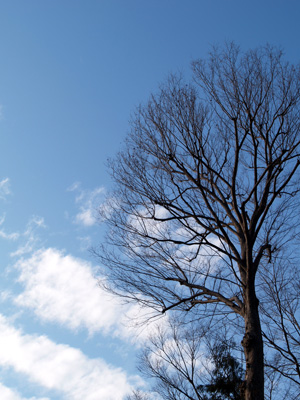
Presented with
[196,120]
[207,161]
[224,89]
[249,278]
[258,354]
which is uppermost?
[224,89]

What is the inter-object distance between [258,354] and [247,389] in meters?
0.44

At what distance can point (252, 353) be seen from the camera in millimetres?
5078

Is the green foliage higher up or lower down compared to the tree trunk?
higher up

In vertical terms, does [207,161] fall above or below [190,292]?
above

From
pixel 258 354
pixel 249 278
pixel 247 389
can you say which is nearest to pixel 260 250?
pixel 249 278

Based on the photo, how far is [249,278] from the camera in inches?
224

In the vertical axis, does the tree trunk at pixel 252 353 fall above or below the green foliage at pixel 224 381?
below

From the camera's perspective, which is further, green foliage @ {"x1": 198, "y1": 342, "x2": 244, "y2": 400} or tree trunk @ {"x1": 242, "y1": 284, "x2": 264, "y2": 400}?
green foliage @ {"x1": 198, "y1": 342, "x2": 244, "y2": 400}

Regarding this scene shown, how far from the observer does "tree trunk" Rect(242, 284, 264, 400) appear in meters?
4.82

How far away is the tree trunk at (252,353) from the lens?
4820 mm

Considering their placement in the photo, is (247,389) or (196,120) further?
(196,120)

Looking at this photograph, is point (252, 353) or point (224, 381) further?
point (224, 381)

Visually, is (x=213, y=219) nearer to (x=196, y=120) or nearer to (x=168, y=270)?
(x=168, y=270)

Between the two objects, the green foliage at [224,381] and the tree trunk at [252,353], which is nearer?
the tree trunk at [252,353]
